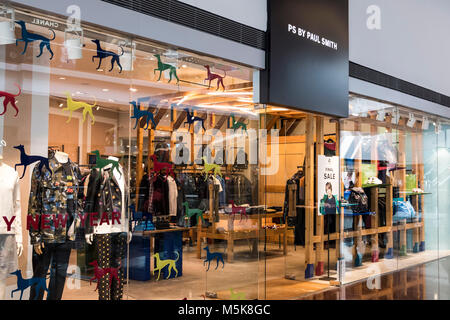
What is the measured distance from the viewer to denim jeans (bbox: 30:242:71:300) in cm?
Result: 376

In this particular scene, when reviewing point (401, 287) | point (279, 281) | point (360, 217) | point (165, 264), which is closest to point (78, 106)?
point (165, 264)

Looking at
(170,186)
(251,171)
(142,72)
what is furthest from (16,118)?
(251,171)

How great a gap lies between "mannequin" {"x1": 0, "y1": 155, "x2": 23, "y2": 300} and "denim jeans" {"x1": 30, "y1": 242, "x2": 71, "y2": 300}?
17cm

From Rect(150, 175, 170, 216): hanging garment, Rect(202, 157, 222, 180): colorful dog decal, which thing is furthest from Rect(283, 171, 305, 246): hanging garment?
Rect(150, 175, 170, 216): hanging garment

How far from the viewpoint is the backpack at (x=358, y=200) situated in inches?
282

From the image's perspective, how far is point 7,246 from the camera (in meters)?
3.57

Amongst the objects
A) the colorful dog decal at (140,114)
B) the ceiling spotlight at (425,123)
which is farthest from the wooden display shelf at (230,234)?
the ceiling spotlight at (425,123)

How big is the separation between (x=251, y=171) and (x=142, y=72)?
1.69 meters

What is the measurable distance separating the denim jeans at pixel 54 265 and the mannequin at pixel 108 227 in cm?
22

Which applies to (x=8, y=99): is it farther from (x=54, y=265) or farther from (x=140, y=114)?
(x=54, y=265)

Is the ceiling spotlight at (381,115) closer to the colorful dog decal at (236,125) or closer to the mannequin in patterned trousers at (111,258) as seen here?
the colorful dog decal at (236,125)

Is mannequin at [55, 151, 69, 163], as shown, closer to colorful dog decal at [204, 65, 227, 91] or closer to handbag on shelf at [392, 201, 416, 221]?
colorful dog decal at [204, 65, 227, 91]

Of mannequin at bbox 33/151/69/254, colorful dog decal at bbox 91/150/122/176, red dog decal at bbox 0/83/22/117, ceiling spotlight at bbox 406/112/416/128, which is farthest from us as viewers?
ceiling spotlight at bbox 406/112/416/128

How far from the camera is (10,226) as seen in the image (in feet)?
11.8
